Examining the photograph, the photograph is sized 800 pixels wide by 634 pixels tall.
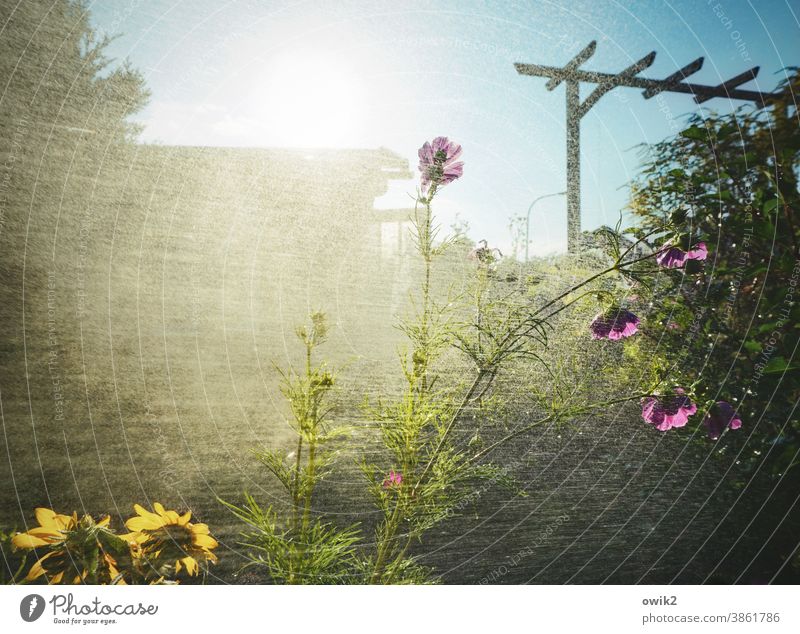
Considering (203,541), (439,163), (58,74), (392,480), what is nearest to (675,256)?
(439,163)

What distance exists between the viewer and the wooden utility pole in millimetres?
779

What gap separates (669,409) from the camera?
770 millimetres

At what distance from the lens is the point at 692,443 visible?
0.87 metres

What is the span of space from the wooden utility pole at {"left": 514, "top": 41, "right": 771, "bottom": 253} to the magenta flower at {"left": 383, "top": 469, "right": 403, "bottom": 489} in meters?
0.43

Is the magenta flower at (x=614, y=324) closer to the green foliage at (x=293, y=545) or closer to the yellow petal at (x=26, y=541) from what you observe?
the green foliage at (x=293, y=545)

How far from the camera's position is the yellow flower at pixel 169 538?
24.5 inches

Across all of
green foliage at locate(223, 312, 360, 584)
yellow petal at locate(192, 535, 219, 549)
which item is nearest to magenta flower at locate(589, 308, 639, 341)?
green foliage at locate(223, 312, 360, 584)

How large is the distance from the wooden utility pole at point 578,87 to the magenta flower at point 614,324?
0.37ft

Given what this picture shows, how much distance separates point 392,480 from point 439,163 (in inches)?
18.0

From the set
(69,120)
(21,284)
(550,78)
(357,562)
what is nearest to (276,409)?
(357,562)

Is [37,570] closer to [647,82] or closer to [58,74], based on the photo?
[58,74]

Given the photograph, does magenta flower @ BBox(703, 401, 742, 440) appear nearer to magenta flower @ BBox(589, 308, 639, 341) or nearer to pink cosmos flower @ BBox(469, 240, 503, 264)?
magenta flower @ BBox(589, 308, 639, 341)

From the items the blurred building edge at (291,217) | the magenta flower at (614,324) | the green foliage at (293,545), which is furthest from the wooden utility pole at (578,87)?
the green foliage at (293,545)
